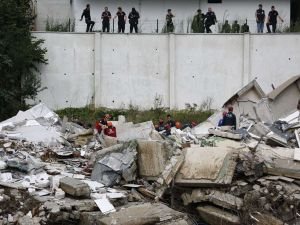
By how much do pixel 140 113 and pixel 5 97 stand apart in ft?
19.3

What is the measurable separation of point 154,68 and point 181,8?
14.2ft

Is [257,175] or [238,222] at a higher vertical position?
[257,175]

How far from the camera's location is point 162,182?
1181 cm

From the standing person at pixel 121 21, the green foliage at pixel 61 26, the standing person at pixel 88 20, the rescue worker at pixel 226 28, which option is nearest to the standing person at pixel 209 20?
the rescue worker at pixel 226 28

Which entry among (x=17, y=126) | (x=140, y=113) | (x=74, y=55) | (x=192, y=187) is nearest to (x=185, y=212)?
(x=192, y=187)

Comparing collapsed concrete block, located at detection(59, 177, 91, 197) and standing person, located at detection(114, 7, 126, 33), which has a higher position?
standing person, located at detection(114, 7, 126, 33)

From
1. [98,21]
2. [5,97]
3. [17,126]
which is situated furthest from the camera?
[98,21]

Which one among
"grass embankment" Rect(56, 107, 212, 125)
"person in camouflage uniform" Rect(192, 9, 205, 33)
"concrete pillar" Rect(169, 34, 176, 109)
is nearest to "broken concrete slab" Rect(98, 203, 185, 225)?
"grass embankment" Rect(56, 107, 212, 125)

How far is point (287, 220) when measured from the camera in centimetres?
1085

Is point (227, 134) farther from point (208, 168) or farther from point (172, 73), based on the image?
point (172, 73)

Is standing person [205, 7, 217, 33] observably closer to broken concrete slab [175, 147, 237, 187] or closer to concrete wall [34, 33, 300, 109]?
concrete wall [34, 33, 300, 109]

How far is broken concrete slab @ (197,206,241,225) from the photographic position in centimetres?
1062

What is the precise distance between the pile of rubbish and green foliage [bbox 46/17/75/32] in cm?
1376

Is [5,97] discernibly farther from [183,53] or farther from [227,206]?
[227,206]
